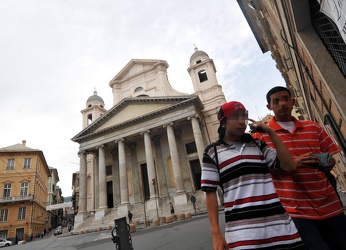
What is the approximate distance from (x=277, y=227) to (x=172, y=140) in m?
21.1

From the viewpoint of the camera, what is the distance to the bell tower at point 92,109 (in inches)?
1315

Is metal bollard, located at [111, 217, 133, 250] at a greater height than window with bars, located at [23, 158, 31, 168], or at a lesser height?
lesser

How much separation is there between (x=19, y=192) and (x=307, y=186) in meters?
45.2

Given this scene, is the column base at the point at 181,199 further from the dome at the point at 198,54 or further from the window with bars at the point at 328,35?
the dome at the point at 198,54

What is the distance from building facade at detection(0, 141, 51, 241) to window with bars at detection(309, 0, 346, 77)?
1682 inches

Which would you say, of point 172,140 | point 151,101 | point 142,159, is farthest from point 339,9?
point 142,159

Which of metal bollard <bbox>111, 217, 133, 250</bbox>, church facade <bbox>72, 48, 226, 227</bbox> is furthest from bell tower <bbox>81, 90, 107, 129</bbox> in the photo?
metal bollard <bbox>111, 217, 133, 250</bbox>

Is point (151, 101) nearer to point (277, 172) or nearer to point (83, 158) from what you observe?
point (83, 158)

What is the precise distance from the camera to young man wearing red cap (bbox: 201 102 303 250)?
1467mm

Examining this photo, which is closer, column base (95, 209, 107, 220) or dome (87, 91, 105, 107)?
column base (95, 209, 107, 220)

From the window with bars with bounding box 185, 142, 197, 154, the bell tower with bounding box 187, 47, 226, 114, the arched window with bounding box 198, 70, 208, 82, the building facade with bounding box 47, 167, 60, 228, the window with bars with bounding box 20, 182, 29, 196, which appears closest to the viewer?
the window with bars with bounding box 185, 142, 197, 154

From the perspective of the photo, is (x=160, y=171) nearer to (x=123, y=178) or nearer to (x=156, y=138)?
(x=156, y=138)

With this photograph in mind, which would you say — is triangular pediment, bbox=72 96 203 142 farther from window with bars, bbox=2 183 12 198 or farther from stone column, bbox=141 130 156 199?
window with bars, bbox=2 183 12 198

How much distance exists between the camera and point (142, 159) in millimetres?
27594
